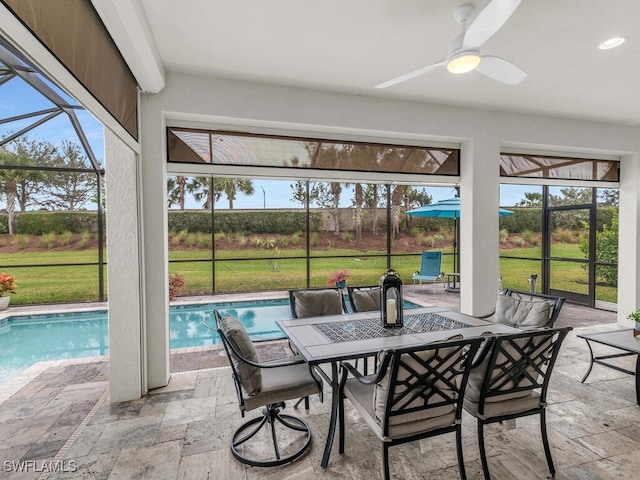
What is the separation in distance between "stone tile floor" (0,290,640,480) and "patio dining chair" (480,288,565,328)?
74 cm

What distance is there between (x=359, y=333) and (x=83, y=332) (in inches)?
217

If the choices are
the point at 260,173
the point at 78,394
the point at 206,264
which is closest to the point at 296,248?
the point at 206,264

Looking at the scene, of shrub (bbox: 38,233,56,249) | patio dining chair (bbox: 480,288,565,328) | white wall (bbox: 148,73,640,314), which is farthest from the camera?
shrub (bbox: 38,233,56,249)

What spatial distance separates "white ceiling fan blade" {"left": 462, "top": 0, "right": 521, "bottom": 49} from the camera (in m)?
1.75

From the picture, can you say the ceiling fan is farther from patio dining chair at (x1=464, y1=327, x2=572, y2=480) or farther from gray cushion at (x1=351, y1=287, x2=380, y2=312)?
gray cushion at (x1=351, y1=287, x2=380, y2=312)

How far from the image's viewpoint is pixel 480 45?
2.17 m

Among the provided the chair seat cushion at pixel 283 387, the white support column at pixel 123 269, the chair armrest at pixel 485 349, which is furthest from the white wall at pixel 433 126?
the chair armrest at pixel 485 349

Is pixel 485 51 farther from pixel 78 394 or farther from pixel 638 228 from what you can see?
pixel 78 394

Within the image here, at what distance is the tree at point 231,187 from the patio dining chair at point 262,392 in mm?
7968

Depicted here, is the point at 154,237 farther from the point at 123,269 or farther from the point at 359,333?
the point at 359,333

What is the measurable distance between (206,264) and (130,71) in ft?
25.6

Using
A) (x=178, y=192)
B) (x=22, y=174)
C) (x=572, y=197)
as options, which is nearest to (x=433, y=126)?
(x=572, y=197)

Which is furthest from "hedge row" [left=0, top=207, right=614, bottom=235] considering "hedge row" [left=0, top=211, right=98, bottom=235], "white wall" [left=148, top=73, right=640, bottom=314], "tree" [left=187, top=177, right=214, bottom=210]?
"white wall" [left=148, top=73, right=640, bottom=314]

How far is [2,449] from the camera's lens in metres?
2.30
